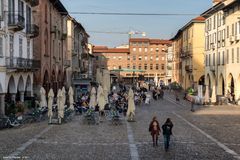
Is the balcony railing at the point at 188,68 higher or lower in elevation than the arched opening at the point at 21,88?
higher

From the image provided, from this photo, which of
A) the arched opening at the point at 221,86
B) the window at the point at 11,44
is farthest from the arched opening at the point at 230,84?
the window at the point at 11,44

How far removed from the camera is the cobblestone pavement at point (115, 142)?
61.5 ft

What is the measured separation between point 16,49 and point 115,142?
1737 centimetres

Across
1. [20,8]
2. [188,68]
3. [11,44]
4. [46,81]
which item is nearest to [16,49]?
[11,44]

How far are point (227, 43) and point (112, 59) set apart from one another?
95581 millimetres

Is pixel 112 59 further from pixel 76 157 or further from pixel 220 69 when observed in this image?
pixel 76 157

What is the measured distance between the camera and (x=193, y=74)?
275 ft

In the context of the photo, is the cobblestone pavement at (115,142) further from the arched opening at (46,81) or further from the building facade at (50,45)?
the arched opening at (46,81)

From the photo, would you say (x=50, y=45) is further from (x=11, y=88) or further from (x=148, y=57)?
(x=148, y=57)

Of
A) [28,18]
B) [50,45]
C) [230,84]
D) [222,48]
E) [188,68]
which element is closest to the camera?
[28,18]

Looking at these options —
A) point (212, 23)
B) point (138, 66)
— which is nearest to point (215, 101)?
point (212, 23)

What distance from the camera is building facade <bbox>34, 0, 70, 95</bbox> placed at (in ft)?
152

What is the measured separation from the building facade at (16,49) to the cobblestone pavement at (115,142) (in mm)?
5110

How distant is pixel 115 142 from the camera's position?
22.4 meters
